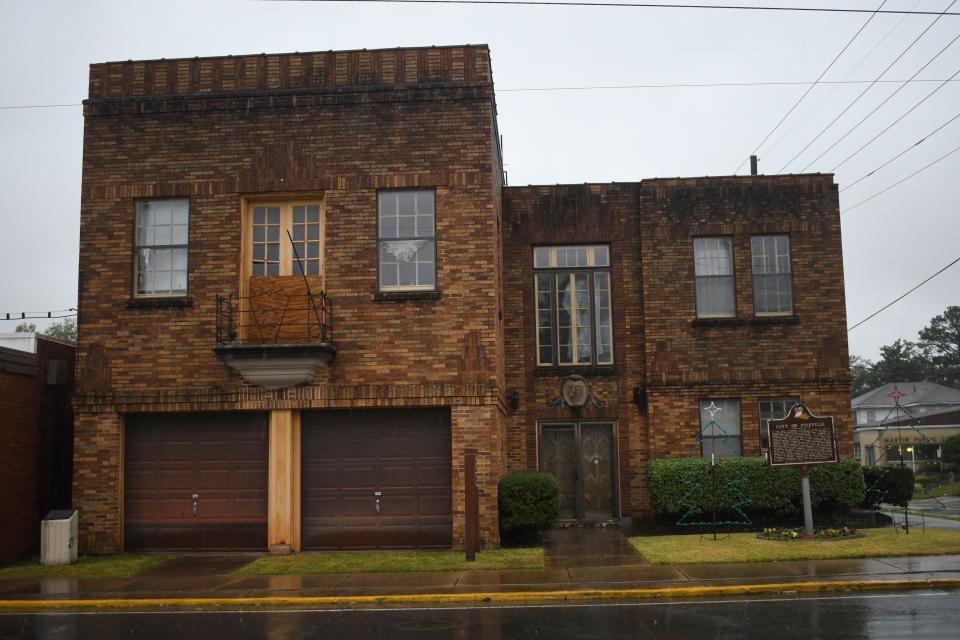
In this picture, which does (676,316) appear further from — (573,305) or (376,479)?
(376,479)

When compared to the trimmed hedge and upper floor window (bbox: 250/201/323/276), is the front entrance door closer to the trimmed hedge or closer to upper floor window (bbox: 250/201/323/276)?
the trimmed hedge

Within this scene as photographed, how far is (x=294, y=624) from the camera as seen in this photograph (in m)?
10.7

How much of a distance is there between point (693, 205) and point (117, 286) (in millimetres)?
12083

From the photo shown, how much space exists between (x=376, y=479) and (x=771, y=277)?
10.0 meters

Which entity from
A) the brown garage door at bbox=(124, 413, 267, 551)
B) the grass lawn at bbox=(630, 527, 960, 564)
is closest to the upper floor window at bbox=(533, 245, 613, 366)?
the grass lawn at bbox=(630, 527, 960, 564)

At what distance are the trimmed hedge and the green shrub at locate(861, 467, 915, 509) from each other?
1.42 m

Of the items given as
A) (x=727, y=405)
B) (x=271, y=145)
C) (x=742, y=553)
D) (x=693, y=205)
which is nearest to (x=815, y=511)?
(x=727, y=405)

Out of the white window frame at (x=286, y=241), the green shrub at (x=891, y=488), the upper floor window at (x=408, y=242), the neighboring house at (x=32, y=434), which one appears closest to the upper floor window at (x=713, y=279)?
the green shrub at (x=891, y=488)

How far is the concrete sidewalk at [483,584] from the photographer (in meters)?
11.9

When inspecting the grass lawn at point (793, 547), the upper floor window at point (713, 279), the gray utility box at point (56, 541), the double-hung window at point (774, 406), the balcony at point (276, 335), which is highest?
the upper floor window at point (713, 279)

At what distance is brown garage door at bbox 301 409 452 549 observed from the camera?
1598cm

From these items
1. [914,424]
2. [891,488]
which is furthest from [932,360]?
[891,488]

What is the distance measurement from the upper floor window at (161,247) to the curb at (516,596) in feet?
20.3

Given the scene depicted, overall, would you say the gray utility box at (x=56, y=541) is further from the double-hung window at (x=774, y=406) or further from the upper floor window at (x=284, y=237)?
the double-hung window at (x=774, y=406)
